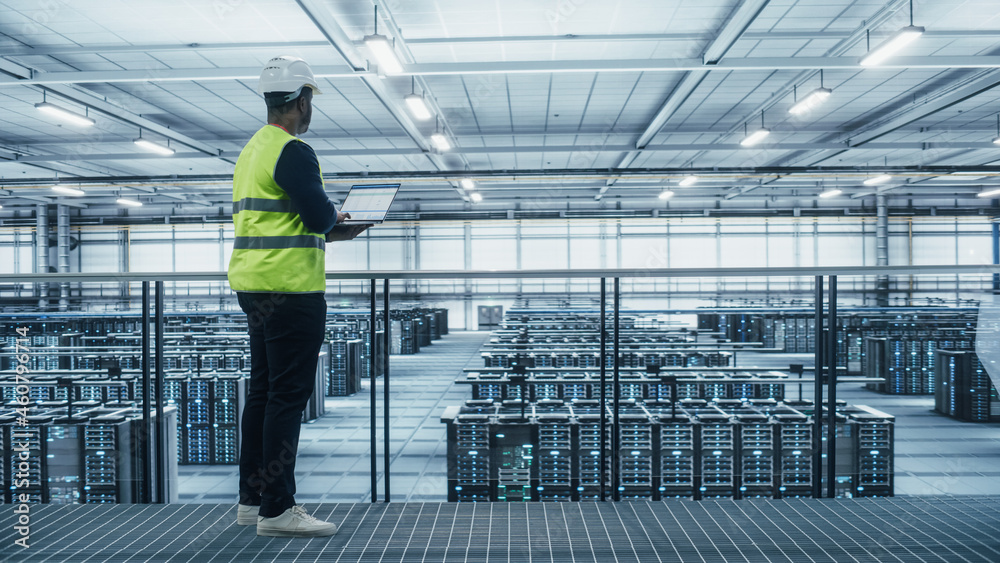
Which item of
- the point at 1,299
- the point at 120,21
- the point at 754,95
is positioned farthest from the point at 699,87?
the point at 1,299

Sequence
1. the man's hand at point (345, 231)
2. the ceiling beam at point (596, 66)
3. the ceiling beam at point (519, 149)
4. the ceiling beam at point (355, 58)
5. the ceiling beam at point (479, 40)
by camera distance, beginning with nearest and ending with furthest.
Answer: the man's hand at point (345, 231)
the ceiling beam at point (355, 58)
the ceiling beam at point (596, 66)
the ceiling beam at point (479, 40)
the ceiling beam at point (519, 149)

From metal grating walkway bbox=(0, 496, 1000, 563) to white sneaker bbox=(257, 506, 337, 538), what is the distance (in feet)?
0.09

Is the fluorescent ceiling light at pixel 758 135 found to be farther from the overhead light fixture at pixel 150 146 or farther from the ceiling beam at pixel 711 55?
the overhead light fixture at pixel 150 146

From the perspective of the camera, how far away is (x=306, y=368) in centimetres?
173

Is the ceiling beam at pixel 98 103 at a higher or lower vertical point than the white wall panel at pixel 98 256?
higher

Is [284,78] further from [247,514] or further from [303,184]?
[247,514]

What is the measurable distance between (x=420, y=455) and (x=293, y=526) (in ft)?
16.1

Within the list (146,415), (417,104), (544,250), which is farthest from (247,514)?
(544,250)

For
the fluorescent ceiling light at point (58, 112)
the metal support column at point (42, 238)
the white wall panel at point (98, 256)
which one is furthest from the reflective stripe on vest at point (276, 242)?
the white wall panel at point (98, 256)

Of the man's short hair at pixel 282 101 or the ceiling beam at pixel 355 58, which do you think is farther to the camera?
the ceiling beam at pixel 355 58

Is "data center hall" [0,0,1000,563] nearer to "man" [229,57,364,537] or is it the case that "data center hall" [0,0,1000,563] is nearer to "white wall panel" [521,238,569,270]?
"man" [229,57,364,537]

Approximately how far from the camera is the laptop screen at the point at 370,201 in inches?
65.0

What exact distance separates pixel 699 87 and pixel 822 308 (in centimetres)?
672

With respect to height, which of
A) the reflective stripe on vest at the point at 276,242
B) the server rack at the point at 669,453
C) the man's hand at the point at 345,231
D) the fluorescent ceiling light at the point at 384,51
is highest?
the fluorescent ceiling light at the point at 384,51
